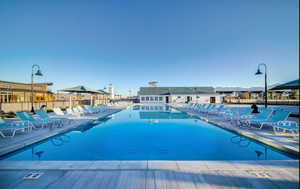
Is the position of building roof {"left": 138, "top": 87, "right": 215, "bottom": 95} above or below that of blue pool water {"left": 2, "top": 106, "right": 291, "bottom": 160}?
above

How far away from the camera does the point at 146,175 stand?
7.93ft

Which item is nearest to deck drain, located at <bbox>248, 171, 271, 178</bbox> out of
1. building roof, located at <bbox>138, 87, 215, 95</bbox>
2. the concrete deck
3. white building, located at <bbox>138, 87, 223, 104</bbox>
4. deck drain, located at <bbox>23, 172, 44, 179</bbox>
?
the concrete deck

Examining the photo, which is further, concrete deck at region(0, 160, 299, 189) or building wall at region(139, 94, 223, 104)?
building wall at region(139, 94, 223, 104)

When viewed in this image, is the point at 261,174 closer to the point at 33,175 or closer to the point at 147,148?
the point at 147,148

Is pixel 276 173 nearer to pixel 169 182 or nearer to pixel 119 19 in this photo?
pixel 169 182

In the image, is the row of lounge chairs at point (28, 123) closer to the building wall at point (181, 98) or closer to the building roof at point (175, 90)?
the building wall at point (181, 98)

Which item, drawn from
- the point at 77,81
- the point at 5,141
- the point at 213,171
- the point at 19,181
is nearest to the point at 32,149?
the point at 5,141

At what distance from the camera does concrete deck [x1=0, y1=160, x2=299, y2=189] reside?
7.03 ft

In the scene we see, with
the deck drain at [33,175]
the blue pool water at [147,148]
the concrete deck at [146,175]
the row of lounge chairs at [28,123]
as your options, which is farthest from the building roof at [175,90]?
the deck drain at [33,175]

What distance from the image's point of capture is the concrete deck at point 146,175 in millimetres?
2143

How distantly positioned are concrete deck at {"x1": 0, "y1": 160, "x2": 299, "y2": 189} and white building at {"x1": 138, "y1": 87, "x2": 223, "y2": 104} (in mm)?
26754

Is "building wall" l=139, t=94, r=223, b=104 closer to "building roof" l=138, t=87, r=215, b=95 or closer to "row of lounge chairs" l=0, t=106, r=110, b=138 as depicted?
A: "building roof" l=138, t=87, r=215, b=95

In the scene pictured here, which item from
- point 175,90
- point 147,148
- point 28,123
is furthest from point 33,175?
point 175,90

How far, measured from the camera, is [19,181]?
7.39ft
